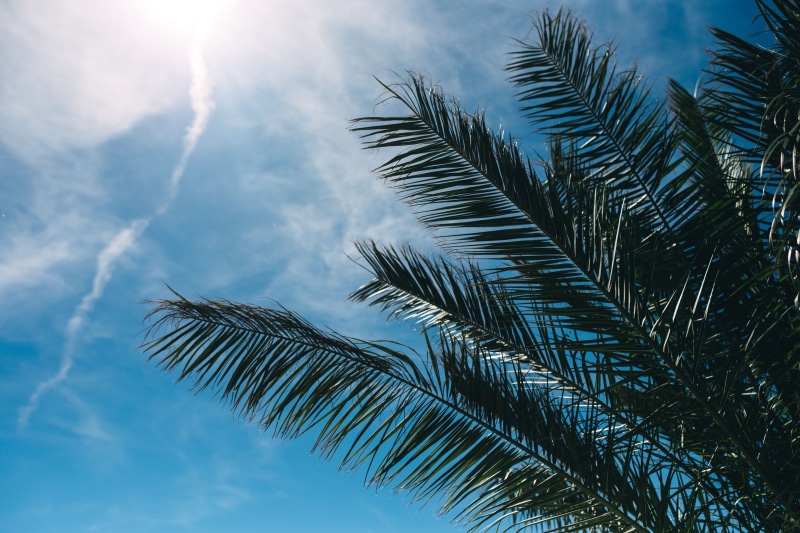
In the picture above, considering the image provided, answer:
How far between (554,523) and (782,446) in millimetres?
1423

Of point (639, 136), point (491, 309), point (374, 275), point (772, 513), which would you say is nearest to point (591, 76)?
point (639, 136)

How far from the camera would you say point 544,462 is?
3.36m

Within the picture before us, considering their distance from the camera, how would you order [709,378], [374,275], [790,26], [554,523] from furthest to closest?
1. [374,275]
2. [554,523]
3. [709,378]
4. [790,26]

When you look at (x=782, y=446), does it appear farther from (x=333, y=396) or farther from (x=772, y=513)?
(x=333, y=396)

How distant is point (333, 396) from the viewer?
3516 millimetres

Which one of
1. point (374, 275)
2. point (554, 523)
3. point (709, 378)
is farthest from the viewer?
point (374, 275)

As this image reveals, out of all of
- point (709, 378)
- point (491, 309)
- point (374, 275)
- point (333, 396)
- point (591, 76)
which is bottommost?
point (709, 378)

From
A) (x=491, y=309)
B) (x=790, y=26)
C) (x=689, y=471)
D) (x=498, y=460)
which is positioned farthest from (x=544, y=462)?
(x=790, y=26)

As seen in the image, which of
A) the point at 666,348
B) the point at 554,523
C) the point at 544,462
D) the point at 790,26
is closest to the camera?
the point at 790,26

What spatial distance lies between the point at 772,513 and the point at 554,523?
4.52 ft

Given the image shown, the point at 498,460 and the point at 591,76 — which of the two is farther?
the point at 591,76

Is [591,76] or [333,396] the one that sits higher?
[591,76]

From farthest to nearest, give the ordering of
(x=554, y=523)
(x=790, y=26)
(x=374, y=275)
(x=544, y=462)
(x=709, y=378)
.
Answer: (x=374, y=275)
(x=554, y=523)
(x=544, y=462)
(x=709, y=378)
(x=790, y=26)

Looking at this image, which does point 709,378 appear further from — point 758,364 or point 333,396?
point 333,396
